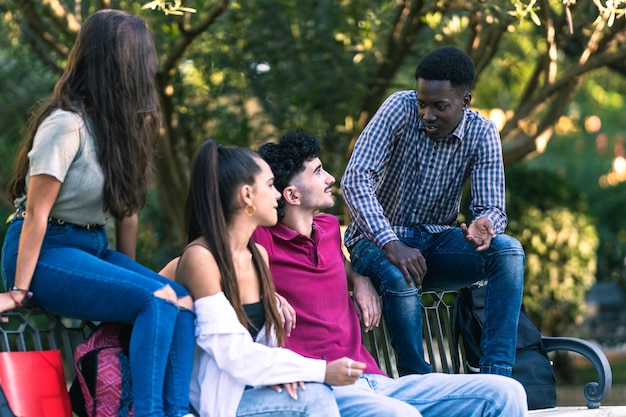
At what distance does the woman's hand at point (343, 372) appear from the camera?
3.18 m

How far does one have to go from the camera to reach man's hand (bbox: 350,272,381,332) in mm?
4047

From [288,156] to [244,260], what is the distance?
0.67m

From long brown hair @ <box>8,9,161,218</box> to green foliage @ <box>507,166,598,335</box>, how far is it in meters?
6.94

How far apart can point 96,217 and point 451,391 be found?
1458 millimetres

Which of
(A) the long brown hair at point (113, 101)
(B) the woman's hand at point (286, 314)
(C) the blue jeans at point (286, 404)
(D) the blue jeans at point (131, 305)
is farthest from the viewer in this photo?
(B) the woman's hand at point (286, 314)

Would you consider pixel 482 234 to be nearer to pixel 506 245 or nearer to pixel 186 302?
pixel 506 245

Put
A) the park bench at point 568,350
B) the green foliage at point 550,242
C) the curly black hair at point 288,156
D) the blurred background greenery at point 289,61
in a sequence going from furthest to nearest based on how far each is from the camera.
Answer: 1. the green foliage at point 550,242
2. the blurred background greenery at point 289,61
3. the park bench at point 568,350
4. the curly black hair at point 288,156

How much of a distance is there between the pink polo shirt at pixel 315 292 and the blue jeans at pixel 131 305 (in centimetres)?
60

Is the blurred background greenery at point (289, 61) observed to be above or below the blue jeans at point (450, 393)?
above

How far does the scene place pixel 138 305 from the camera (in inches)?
123

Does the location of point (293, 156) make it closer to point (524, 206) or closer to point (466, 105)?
point (466, 105)

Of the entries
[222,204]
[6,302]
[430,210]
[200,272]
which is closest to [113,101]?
[222,204]

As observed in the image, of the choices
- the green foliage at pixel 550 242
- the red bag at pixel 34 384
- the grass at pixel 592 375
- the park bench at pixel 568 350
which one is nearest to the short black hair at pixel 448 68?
the park bench at pixel 568 350

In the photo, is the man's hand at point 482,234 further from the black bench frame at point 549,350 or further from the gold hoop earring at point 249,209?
the gold hoop earring at point 249,209
